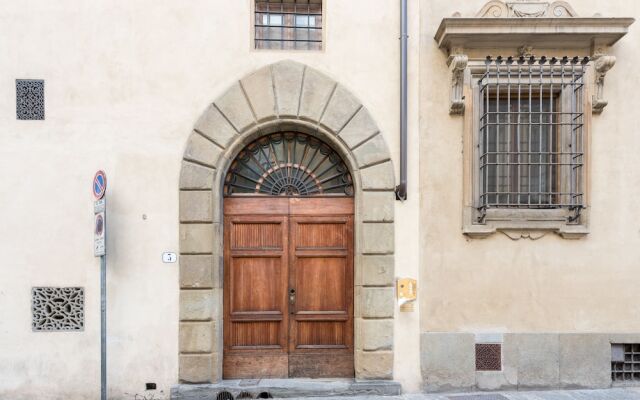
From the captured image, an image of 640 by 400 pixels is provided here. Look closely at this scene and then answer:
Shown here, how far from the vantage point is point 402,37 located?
6270mm

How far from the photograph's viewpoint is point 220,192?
6.38 m

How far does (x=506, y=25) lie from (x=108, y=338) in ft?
21.1

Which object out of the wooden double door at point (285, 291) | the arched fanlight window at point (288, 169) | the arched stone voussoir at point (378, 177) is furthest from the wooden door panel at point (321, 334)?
the arched stone voussoir at point (378, 177)

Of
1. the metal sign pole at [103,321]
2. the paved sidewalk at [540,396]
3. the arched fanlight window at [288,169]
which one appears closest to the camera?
the metal sign pole at [103,321]

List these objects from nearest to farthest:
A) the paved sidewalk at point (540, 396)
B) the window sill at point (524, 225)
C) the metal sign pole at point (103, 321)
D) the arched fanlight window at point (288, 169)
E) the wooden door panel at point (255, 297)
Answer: the metal sign pole at point (103, 321) < the paved sidewalk at point (540, 396) < the window sill at point (524, 225) < the wooden door panel at point (255, 297) < the arched fanlight window at point (288, 169)

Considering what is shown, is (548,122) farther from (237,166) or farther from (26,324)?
(26,324)

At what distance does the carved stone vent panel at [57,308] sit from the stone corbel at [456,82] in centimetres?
536

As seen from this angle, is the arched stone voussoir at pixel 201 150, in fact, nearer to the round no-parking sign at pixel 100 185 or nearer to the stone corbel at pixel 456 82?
the round no-parking sign at pixel 100 185

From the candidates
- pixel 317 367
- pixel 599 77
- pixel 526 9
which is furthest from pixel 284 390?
pixel 526 9

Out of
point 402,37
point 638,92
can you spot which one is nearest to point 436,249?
point 402,37

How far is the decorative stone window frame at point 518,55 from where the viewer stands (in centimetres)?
620

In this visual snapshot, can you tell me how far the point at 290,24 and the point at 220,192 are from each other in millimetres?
2458

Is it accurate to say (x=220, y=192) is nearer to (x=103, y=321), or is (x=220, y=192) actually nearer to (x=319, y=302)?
(x=319, y=302)

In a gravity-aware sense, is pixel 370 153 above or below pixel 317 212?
above
